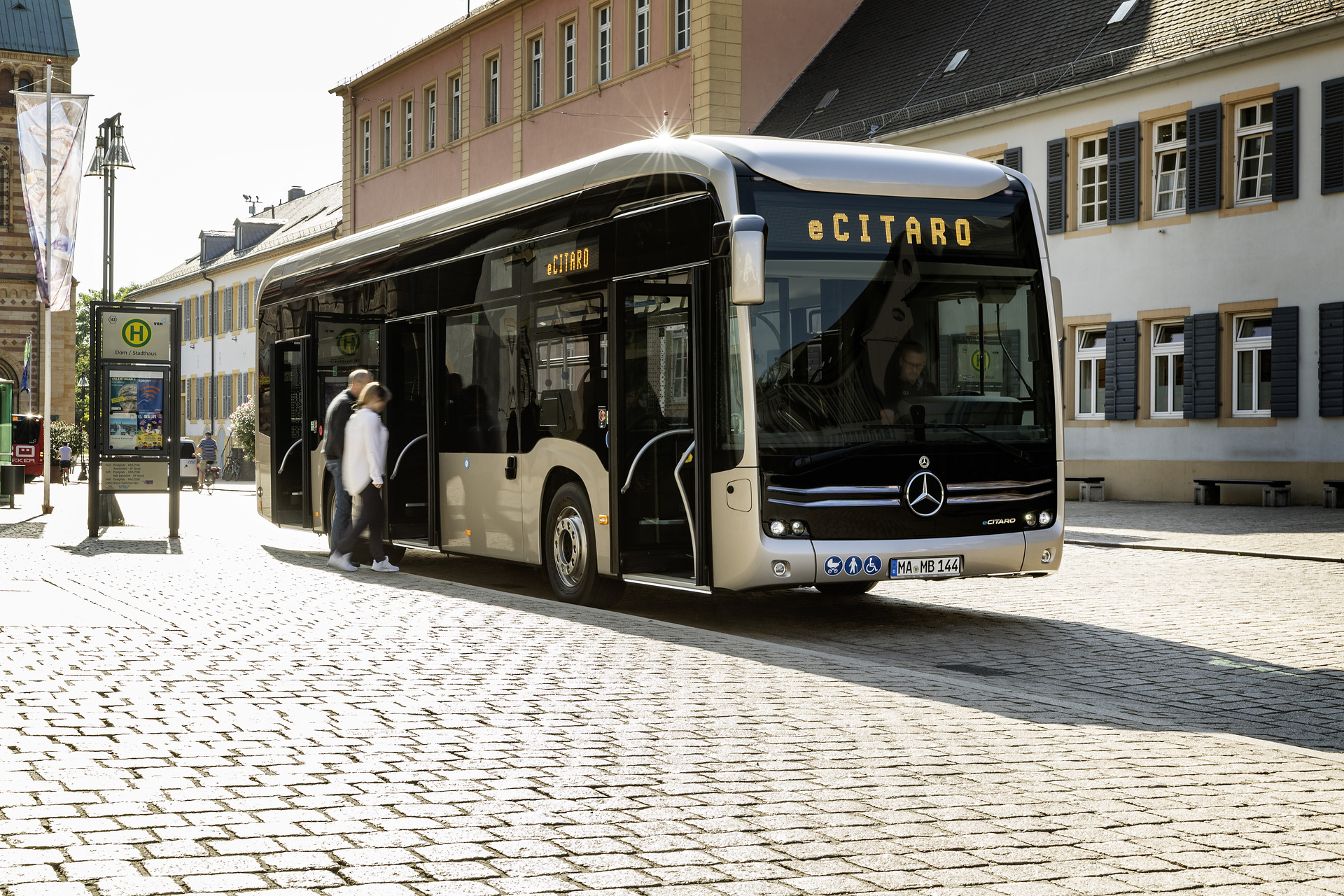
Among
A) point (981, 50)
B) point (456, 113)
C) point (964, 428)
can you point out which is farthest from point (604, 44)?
point (964, 428)

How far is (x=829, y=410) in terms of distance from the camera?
10.2 meters

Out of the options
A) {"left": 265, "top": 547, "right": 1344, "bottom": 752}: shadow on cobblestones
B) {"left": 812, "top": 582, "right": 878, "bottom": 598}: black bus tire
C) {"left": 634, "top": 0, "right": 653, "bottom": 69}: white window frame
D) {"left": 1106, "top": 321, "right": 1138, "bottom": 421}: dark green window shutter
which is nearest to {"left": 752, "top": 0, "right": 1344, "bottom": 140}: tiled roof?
{"left": 634, "top": 0, "right": 653, "bottom": 69}: white window frame

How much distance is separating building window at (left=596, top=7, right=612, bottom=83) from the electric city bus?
2944 cm

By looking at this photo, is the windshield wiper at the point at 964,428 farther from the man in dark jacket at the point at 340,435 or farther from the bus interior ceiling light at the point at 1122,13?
the bus interior ceiling light at the point at 1122,13

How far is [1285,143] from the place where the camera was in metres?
25.6

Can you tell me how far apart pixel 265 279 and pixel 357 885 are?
1587 centimetres

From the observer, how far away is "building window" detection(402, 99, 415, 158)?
5269 centimetres

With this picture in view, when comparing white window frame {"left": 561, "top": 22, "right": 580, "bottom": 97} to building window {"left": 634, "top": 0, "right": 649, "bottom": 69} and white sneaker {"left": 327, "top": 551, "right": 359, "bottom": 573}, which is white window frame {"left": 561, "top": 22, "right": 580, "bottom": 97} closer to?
building window {"left": 634, "top": 0, "right": 649, "bottom": 69}

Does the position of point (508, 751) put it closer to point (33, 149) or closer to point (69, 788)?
point (69, 788)

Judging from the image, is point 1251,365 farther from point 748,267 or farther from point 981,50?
point 748,267

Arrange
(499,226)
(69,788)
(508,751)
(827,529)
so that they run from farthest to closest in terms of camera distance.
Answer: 1. (499,226)
2. (827,529)
3. (508,751)
4. (69,788)

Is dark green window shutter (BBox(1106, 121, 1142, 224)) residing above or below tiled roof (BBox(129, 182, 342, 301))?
below

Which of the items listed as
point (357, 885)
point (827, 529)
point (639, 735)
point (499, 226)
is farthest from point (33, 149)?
point (357, 885)

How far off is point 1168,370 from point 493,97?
992 inches
